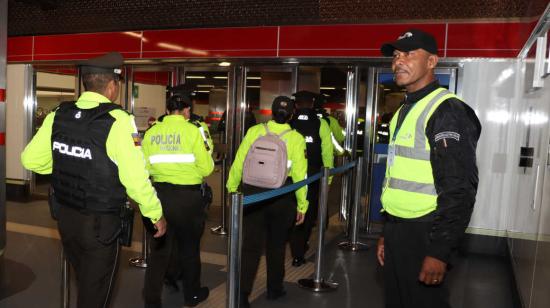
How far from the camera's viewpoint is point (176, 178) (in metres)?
3.58

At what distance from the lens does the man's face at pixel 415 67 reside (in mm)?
2195

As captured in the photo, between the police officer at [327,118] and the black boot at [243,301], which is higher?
the police officer at [327,118]

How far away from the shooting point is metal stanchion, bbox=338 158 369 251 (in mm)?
5609

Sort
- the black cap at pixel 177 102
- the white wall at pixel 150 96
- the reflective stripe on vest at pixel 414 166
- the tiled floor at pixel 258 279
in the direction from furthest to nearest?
the white wall at pixel 150 96 < the tiled floor at pixel 258 279 < the black cap at pixel 177 102 < the reflective stripe on vest at pixel 414 166

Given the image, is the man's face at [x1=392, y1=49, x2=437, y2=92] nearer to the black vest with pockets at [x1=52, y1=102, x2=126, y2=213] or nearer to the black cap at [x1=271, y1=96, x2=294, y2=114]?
the black vest with pockets at [x1=52, y1=102, x2=126, y2=213]

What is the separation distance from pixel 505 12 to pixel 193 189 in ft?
14.1

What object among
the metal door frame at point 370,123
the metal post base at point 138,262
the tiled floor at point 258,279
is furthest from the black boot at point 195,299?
the metal door frame at point 370,123

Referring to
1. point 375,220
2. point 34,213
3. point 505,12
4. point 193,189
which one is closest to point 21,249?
point 34,213

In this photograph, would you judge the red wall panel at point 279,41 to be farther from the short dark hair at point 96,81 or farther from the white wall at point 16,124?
the short dark hair at point 96,81

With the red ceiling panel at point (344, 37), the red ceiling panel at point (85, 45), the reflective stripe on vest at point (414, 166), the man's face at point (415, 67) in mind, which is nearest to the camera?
the reflective stripe on vest at point (414, 166)

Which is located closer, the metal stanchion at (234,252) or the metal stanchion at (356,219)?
the metal stanchion at (234,252)

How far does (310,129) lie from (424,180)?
322 cm

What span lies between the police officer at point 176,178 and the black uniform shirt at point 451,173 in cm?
201

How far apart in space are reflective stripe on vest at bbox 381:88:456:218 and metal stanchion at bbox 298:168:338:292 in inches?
85.0
